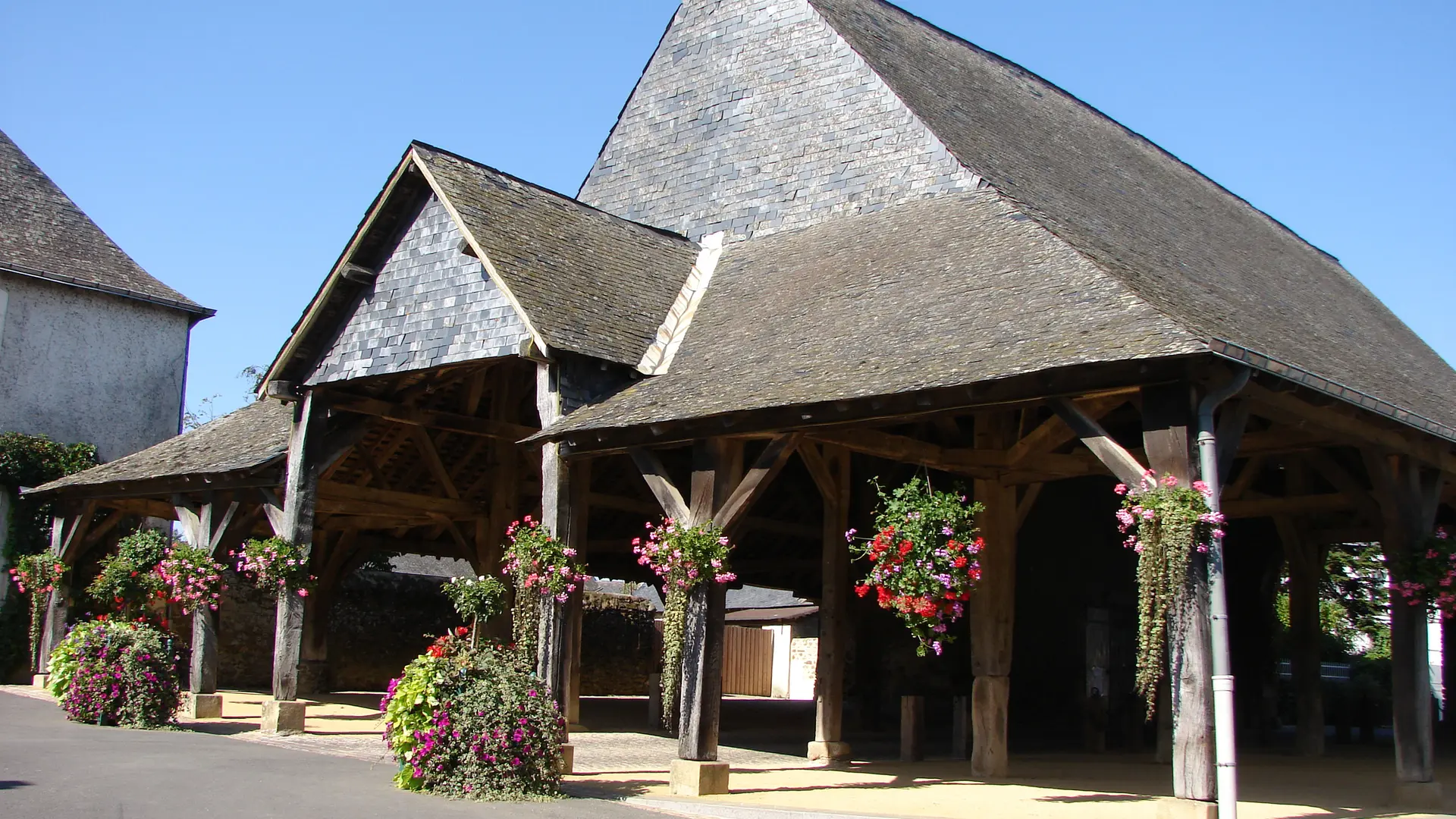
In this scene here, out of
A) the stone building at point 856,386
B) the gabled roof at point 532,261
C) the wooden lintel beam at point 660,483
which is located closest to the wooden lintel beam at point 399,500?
the stone building at point 856,386

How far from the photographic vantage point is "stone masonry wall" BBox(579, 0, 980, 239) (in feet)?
45.8

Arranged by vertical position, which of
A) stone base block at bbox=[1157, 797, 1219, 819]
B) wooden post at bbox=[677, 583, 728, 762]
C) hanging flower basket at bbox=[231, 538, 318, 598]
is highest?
hanging flower basket at bbox=[231, 538, 318, 598]

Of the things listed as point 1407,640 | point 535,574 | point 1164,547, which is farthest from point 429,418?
point 1407,640

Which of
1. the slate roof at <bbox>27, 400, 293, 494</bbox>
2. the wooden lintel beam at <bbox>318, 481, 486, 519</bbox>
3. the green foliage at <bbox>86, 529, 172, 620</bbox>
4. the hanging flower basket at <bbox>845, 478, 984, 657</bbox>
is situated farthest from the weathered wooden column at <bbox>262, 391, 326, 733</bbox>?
the hanging flower basket at <bbox>845, 478, 984, 657</bbox>

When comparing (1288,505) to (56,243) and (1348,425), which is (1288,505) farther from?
(56,243)

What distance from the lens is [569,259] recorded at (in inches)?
504

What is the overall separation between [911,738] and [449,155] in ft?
24.0

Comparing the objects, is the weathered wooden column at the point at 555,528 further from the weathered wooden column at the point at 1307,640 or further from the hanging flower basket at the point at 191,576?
the weathered wooden column at the point at 1307,640

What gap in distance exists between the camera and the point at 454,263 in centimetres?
1242

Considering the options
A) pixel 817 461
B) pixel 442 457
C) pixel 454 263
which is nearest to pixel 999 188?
pixel 817 461

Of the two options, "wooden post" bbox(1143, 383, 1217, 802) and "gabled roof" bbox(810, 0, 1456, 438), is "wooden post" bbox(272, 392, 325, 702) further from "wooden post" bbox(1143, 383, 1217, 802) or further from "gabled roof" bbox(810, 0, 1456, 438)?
"wooden post" bbox(1143, 383, 1217, 802)

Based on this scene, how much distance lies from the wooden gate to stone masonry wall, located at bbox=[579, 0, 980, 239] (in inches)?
670

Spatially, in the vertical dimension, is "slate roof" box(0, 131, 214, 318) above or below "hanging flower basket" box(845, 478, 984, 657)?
above

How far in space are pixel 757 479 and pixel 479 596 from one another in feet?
8.97
